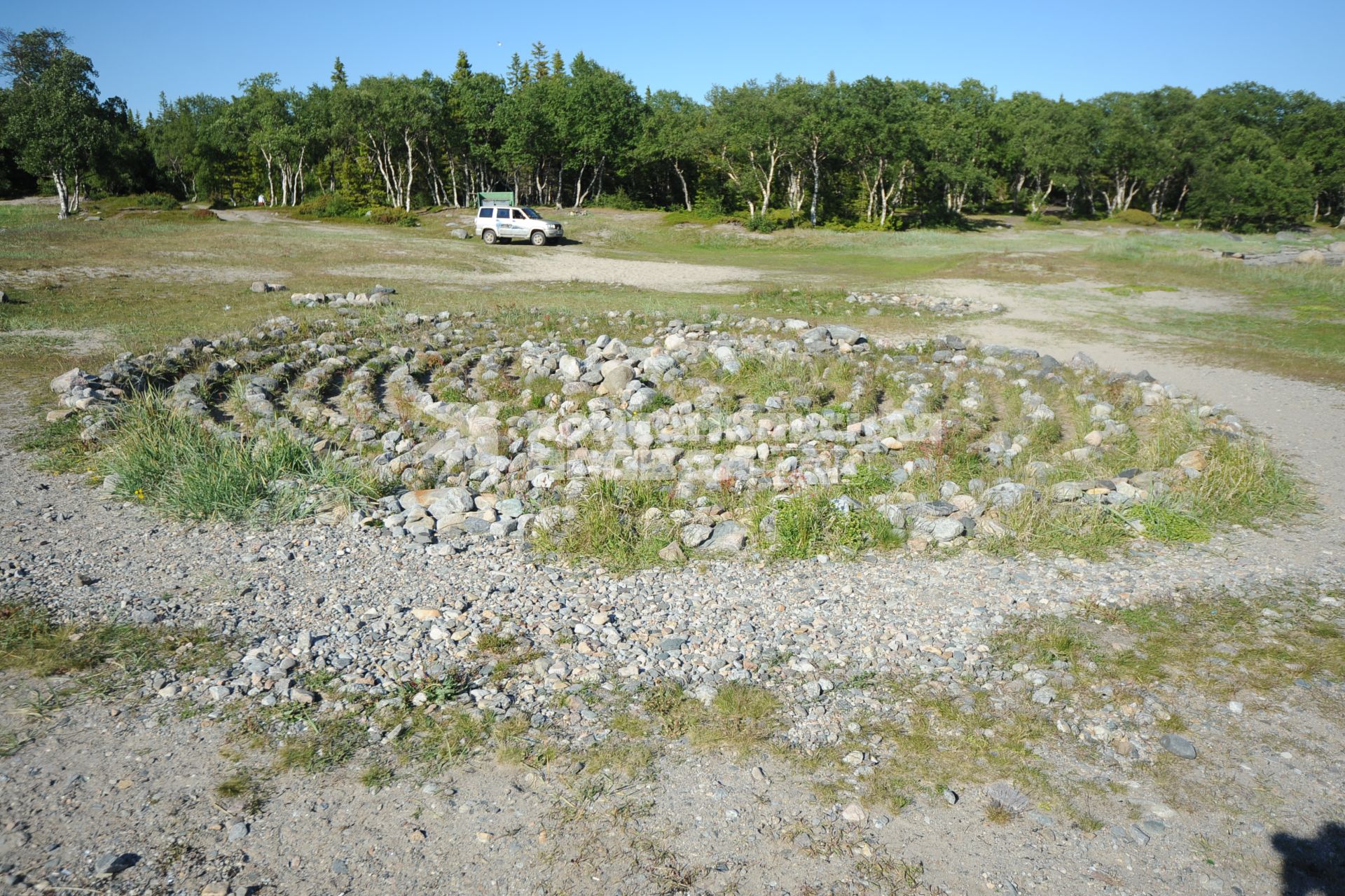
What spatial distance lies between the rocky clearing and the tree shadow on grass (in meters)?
0.02

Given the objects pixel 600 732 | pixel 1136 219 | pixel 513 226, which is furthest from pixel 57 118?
pixel 1136 219

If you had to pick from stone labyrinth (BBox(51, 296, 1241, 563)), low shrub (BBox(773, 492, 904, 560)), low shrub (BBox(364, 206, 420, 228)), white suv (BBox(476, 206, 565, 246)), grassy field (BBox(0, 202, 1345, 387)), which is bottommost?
low shrub (BBox(773, 492, 904, 560))

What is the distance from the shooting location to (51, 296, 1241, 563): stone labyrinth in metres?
8.48

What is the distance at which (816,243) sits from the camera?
4678 centimetres

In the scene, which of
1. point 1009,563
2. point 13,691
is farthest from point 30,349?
point 1009,563

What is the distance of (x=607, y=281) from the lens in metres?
28.0

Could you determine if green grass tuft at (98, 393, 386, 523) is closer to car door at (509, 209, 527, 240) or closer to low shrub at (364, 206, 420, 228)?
car door at (509, 209, 527, 240)

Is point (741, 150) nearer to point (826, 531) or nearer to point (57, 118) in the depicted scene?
point (57, 118)

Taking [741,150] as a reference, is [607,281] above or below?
below

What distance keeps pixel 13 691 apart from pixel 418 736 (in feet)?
9.10

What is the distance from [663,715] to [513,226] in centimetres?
4005

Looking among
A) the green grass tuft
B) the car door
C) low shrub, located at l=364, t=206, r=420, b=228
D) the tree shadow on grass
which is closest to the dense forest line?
low shrub, located at l=364, t=206, r=420, b=228

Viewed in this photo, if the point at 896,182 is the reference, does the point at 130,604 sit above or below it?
below

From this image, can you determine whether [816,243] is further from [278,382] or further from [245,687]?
[245,687]
